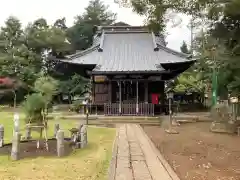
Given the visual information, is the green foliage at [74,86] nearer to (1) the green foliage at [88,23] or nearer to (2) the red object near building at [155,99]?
(1) the green foliage at [88,23]

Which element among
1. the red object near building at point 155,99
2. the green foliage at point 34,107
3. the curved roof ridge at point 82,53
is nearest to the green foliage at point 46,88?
the green foliage at point 34,107

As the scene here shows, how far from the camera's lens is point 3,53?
3831 cm

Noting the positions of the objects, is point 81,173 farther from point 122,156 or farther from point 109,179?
point 122,156

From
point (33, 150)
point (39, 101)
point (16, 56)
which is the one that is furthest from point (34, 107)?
point (16, 56)

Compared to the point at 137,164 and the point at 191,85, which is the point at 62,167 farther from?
the point at 191,85

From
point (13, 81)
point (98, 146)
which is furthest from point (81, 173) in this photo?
point (13, 81)

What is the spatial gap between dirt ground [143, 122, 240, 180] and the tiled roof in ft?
30.8

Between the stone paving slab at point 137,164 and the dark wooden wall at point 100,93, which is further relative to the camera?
the dark wooden wall at point 100,93

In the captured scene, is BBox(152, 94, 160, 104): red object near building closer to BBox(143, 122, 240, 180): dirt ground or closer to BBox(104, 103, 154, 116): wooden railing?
BBox(104, 103, 154, 116): wooden railing

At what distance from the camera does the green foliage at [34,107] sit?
33.2ft

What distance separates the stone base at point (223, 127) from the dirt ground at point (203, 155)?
4.35ft

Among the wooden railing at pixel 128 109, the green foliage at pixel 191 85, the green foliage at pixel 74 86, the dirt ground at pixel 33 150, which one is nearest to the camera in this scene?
the dirt ground at pixel 33 150

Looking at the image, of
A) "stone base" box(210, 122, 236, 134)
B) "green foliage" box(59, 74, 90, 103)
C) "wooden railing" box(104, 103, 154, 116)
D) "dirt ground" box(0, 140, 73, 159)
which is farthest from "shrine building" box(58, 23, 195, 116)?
"green foliage" box(59, 74, 90, 103)

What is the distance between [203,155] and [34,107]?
5268 mm
